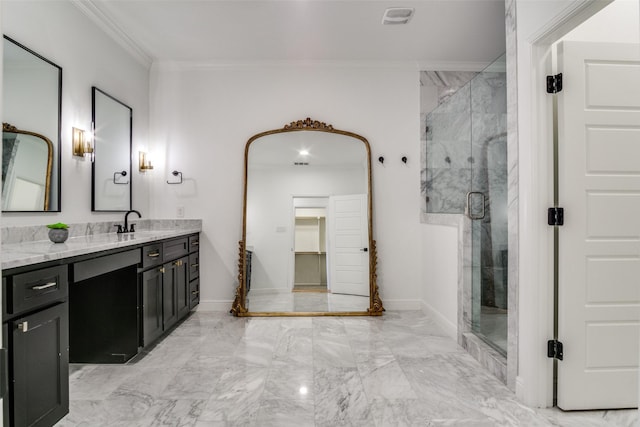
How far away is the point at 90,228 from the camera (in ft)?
10.2

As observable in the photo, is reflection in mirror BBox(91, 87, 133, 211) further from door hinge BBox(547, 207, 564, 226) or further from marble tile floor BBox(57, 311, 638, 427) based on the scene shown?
door hinge BBox(547, 207, 564, 226)

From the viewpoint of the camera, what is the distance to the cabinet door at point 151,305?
2.85 m

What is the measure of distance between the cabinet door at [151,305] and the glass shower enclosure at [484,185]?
2410 mm

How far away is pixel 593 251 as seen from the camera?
2090 mm

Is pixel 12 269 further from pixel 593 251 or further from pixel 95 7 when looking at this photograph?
pixel 593 251

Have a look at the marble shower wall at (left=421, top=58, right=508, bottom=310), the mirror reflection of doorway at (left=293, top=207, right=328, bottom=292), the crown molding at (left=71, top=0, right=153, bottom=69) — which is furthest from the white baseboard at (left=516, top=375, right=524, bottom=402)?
the crown molding at (left=71, top=0, right=153, bottom=69)

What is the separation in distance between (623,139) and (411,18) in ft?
6.26

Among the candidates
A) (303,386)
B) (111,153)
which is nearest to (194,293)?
(111,153)

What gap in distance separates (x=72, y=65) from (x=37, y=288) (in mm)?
1902

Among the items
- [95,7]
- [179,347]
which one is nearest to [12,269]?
[179,347]

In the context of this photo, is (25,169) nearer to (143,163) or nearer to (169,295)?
(169,295)

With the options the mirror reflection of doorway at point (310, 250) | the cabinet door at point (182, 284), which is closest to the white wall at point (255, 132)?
the cabinet door at point (182, 284)

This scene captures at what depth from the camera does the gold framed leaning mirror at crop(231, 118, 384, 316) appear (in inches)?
162

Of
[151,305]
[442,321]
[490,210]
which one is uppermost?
[490,210]
